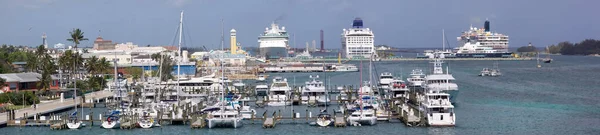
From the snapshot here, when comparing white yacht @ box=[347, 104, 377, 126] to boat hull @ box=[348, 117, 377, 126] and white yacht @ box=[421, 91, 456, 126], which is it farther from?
white yacht @ box=[421, 91, 456, 126]

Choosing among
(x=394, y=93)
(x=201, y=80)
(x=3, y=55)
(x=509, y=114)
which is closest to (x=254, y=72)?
(x=3, y=55)

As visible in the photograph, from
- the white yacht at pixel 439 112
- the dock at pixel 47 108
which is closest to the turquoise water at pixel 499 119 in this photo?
the white yacht at pixel 439 112

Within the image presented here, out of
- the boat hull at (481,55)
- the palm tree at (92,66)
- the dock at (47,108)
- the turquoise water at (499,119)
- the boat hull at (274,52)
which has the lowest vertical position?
the turquoise water at (499,119)

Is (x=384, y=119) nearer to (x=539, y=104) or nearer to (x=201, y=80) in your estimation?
(x=539, y=104)

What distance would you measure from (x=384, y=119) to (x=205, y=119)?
9154mm

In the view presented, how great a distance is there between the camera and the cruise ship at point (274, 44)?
189m

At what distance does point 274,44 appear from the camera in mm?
189875

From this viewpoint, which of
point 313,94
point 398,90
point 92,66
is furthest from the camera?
point 92,66

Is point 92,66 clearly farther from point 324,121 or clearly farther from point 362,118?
point 362,118

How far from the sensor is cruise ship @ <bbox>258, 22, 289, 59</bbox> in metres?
189

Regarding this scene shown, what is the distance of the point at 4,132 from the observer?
40.8m

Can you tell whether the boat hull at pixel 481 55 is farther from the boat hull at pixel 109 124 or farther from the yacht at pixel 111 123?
the boat hull at pixel 109 124

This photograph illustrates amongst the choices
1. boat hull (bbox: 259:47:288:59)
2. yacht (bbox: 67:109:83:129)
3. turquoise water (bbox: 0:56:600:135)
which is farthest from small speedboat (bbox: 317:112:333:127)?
boat hull (bbox: 259:47:288:59)

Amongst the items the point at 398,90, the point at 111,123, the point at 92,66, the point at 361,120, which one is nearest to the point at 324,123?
the point at 361,120
